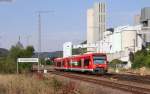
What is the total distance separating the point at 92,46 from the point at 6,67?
11167cm

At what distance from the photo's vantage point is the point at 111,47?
174 meters

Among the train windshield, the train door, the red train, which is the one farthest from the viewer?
the train door

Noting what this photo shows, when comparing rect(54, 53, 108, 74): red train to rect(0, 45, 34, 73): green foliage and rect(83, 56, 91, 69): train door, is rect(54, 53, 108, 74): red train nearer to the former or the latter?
rect(83, 56, 91, 69): train door

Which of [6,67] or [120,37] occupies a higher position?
[120,37]

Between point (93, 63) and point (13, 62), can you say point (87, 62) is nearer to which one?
point (93, 63)

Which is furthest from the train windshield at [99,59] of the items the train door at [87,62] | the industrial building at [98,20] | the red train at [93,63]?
the industrial building at [98,20]

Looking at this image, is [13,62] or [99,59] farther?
[99,59]

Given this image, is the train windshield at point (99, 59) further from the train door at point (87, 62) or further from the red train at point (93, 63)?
the train door at point (87, 62)

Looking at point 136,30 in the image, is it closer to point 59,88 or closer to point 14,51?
point 14,51

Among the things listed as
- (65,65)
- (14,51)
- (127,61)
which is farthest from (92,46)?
(14,51)

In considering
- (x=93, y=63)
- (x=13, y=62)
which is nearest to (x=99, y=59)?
(x=93, y=63)

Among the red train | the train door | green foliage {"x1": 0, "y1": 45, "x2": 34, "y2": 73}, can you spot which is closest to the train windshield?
the red train

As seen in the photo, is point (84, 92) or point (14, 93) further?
point (84, 92)

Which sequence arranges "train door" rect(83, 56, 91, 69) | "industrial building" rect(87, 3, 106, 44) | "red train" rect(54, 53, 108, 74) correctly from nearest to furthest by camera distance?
"red train" rect(54, 53, 108, 74)
"train door" rect(83, 56, 91, 69)
"industrial building" rect(87, 3, 106, 44)
